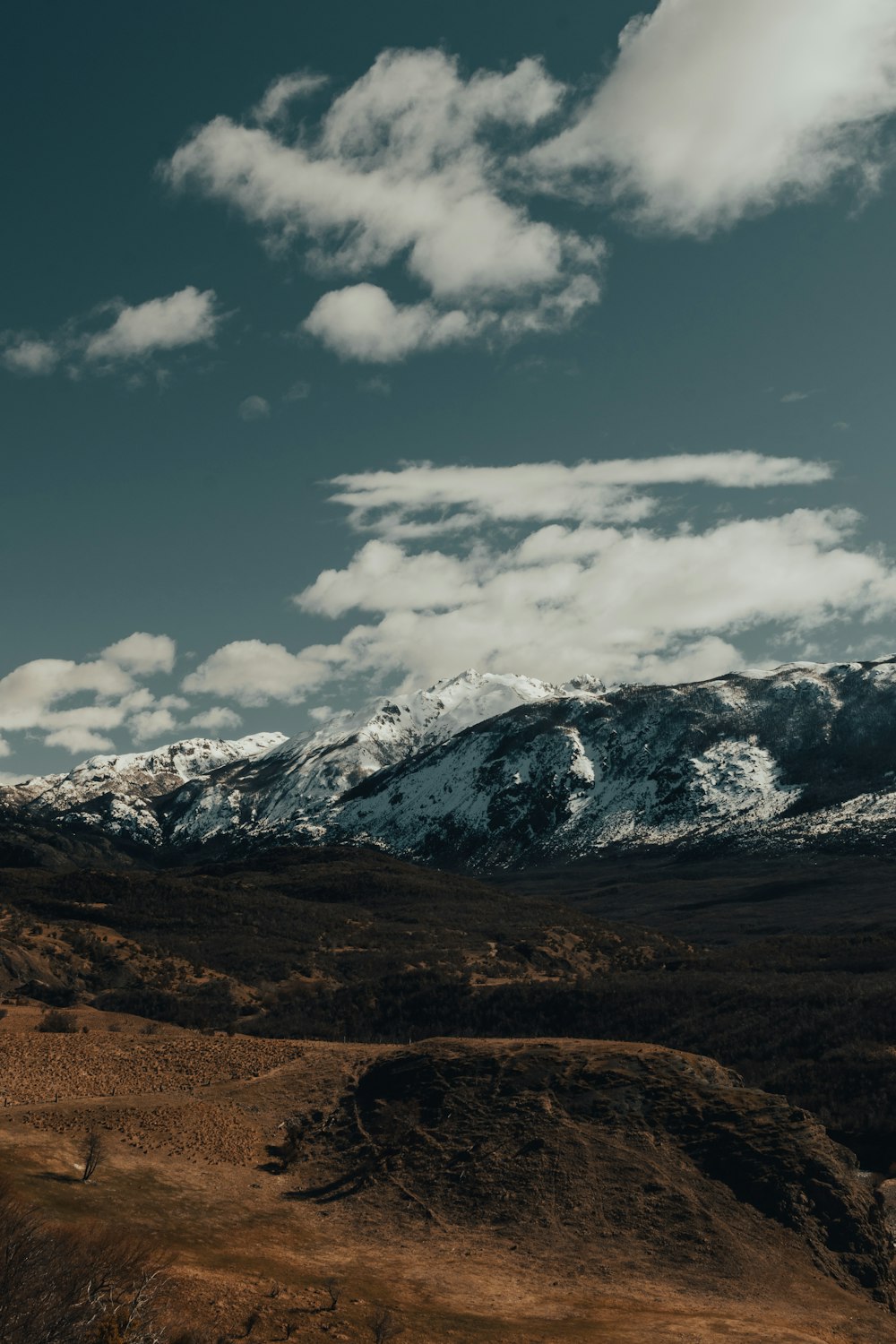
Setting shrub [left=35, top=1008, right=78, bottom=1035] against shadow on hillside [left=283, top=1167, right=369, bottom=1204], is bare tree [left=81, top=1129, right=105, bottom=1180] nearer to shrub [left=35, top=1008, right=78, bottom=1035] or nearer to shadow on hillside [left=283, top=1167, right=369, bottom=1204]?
shadow on hillside [left=283, top=1167, right=369, bottom=1204]

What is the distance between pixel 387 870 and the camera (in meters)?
138

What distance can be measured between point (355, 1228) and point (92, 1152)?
22.9 ft

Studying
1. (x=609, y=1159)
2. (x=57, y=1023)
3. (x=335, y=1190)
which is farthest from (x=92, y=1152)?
(x=57, y=1023)

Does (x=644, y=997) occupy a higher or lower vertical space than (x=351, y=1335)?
lower

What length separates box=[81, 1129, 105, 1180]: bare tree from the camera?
81.9 ft

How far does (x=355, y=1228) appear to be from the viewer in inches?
1006

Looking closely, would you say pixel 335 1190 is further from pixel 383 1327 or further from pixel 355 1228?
pixel 383 1327

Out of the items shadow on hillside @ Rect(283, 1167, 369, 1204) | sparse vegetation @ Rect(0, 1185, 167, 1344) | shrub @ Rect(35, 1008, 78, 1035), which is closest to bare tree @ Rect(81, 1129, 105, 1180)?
shadow on hillside @ Rect(283, 1167, 369, 1204)

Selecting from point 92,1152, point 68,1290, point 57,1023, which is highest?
point 68,1290

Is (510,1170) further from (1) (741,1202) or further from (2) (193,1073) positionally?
(2) (193,1073)

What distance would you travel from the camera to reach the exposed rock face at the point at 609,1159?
26312 millimetres

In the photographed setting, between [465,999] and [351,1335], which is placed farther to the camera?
[465,999]

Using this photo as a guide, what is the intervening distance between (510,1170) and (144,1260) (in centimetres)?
1389

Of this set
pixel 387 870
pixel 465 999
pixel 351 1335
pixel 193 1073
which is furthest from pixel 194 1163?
pixel 387 870
